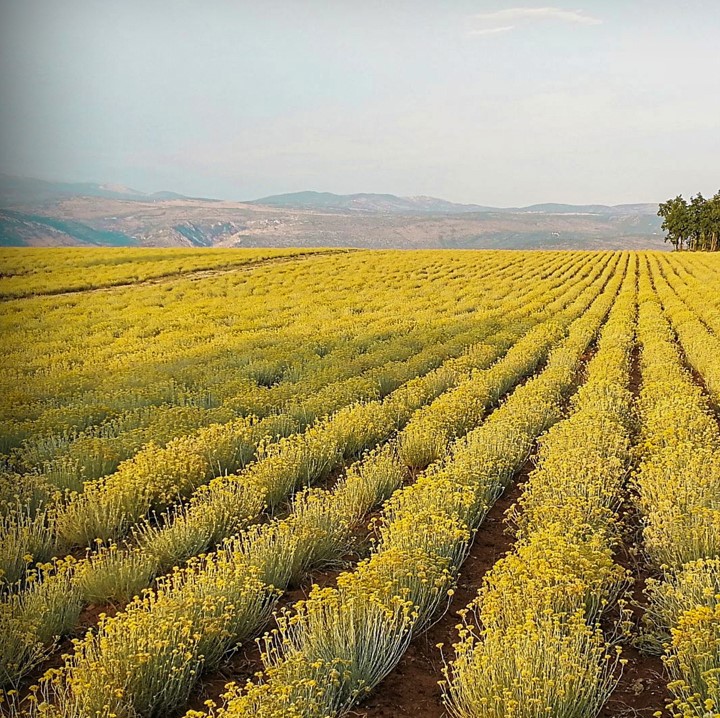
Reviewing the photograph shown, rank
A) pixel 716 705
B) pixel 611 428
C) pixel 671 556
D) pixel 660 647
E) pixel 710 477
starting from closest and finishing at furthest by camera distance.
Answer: pixel 716 705
pixel 660 647
pixel 671 556
pixel 710 477
pixel 611 428

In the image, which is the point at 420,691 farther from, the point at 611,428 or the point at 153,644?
the point at 611,428

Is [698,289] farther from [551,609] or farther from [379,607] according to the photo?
[379,607]

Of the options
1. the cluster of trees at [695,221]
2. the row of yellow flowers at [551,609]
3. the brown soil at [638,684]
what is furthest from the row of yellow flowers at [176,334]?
the cluster of trees at [695,221]

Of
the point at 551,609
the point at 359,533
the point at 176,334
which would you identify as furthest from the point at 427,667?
the point at 176,334

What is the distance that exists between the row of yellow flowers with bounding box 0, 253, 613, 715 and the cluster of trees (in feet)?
270

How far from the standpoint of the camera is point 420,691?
14.3 ft

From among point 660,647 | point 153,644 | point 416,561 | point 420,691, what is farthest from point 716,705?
point 153,644

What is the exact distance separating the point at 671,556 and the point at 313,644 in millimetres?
2986

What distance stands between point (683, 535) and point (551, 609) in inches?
76.1

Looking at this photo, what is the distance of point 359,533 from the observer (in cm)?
652

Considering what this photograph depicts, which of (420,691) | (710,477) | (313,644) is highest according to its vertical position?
(710,477)

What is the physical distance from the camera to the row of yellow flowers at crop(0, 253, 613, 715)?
3.74m

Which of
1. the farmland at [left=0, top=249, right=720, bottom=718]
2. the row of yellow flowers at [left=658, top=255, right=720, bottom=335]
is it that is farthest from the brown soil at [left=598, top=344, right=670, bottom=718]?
the row of yellow flowers at [left=658, top=255, right=720, bottom=335]

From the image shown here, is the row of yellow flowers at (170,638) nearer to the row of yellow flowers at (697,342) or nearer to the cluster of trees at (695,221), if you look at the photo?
the row of yellow flowers at (697,342)
